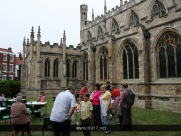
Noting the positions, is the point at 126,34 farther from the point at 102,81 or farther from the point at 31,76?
the point at 31,76

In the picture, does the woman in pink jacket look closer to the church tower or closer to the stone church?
the stone church

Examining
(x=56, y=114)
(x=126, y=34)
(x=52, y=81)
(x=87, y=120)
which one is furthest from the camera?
(x=52, y=81)

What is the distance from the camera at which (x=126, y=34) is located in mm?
16500

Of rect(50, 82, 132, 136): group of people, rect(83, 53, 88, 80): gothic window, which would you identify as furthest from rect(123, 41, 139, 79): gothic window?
rect(83, 53, 88, 80): gothic window

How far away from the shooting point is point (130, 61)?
54.2ft

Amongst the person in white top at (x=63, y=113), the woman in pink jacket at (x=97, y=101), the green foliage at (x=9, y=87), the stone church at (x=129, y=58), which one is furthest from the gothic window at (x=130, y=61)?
the green foliage at (x=9, y=87)

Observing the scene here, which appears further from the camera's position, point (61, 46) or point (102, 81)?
point (61, 46)

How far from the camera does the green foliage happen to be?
2481cm

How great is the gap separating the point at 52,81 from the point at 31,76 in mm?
2879

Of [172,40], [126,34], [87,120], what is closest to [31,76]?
[126,34]

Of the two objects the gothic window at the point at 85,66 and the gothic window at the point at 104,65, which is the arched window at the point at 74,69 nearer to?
the gothic window at the point at 85,66

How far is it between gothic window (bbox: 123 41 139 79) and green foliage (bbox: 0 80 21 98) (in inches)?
659

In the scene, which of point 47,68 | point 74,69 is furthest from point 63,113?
point 74,69

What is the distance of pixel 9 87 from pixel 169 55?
69.7 ft
